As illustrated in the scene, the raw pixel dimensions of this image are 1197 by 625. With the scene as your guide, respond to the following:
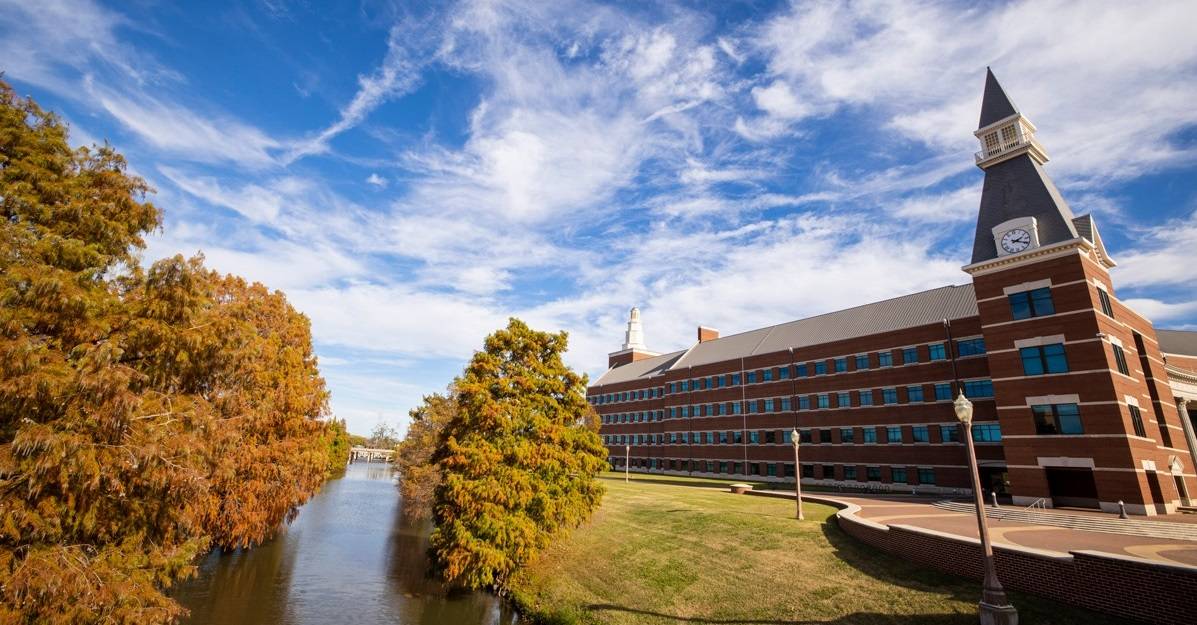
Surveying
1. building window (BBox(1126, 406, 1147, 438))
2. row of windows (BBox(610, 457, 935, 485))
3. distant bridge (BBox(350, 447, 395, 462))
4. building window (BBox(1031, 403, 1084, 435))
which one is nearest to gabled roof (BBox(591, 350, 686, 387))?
row of windows (BBox(610, 457, 935, 485))

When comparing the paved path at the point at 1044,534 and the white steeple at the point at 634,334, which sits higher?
the white steeple at the point at 634,334

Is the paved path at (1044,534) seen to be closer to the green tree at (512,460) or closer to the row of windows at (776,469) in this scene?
the green tree at (512,460)

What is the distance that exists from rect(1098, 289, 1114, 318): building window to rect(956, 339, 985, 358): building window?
34.4 ft

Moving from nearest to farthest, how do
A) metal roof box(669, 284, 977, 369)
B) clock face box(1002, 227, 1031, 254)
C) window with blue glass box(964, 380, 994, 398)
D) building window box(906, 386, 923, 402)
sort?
clock face box(1002, 227, 1031, 254) < window with blue glass box(964, 380, 994, 398) < building window box(906, 386, 923, 402) < metal roof box(669, 284, 977, 369)

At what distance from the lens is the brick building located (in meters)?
29.4

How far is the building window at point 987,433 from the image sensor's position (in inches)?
1563

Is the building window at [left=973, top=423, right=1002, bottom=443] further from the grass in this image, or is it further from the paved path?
the grass

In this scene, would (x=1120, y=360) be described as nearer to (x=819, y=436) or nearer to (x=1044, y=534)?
(x=1044, y=534)

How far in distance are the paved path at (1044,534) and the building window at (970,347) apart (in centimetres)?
1718

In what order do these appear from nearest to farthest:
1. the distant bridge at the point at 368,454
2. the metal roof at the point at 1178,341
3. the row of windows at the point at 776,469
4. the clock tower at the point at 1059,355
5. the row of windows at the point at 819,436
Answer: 1. the clock tower at the point at 1059,355
2. the row of windows at the point at 819,436
3. the row of windows at the point at 776,469
4. the metal roof at the point at 1178,341
5. the distant bridge at the point at 368,454

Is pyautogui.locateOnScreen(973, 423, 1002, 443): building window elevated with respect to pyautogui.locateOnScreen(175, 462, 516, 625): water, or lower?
elevated

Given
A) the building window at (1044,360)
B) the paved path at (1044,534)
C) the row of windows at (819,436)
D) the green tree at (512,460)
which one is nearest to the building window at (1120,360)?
the building window at (1044,360)

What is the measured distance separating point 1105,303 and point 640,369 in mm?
59160

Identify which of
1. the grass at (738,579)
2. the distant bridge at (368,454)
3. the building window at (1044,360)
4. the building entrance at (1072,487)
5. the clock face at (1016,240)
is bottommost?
the grass at (738,579)
